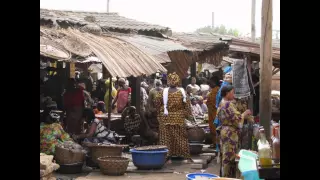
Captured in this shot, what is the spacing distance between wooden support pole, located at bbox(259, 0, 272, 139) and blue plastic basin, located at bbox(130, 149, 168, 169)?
229cm

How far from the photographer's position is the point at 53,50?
9578mm

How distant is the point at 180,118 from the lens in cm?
1164

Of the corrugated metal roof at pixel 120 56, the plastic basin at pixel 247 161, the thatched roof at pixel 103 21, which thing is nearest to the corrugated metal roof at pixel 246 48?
the corrugated metal roof at pixel 120 56

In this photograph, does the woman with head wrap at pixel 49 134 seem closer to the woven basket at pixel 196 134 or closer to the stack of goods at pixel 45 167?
the stack of goods at pixel 45 167

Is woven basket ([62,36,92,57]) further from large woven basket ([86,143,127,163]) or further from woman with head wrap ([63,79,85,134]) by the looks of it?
woman with head wrap ([63,79,85,134])

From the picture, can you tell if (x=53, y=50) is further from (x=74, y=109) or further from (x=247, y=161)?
(x=247, y=161)

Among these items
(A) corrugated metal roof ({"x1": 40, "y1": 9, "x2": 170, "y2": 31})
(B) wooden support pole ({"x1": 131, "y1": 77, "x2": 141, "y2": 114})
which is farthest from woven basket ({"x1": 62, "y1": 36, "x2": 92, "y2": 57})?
(A) corrugated metal roof ({"x1": 40, "y1": 9, "x2": 170, "y2": 31})

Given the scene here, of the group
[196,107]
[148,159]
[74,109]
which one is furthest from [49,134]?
[196,107]

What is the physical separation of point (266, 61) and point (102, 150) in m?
3.63

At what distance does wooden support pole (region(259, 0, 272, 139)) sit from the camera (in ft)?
30.7

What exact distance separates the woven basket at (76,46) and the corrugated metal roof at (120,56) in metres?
0.16
